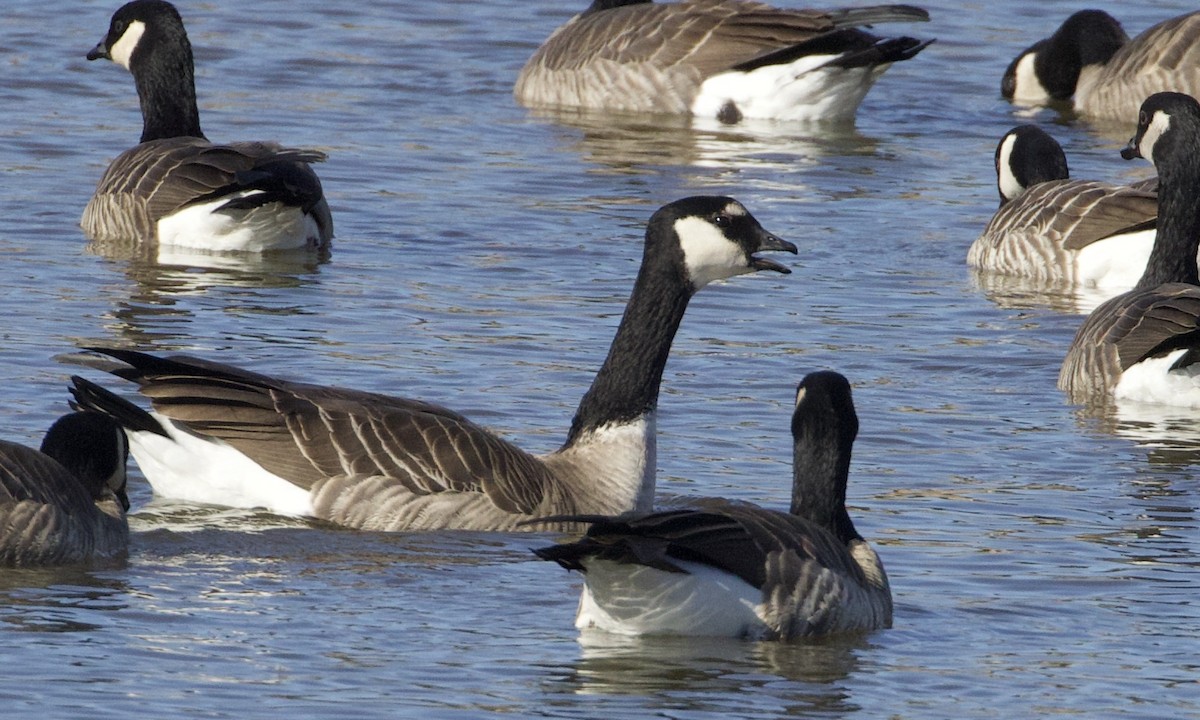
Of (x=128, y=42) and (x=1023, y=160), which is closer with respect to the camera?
(x=128, y=42)

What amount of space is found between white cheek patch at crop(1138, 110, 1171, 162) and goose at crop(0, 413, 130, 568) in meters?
7.09

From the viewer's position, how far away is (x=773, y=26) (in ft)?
65.3

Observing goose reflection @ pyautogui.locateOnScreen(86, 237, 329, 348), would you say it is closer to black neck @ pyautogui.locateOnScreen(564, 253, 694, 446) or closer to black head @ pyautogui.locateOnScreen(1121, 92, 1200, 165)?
black neck @ pyautogui.locateOnScreen(564, 253, 694, 446)

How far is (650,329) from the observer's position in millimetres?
8914

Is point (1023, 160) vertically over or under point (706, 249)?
under

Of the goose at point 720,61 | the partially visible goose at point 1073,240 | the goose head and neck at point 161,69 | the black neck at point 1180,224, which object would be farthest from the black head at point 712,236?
the goose at point 720,61

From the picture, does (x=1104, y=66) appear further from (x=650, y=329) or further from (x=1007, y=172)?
(x=650, y=329)

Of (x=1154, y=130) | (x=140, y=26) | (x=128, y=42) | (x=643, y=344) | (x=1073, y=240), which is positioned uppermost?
(x=140, y=26)

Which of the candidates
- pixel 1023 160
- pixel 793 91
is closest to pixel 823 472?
pixel 1023 160

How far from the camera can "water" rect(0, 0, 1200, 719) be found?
23.0ft

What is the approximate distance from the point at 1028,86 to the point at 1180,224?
27.2ft

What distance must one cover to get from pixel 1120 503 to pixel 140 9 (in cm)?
853

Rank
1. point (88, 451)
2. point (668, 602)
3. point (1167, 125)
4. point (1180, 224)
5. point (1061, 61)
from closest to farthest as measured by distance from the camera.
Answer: point (668, 602) → point (88, 451) → point (1180, 224) → point (1167, 125) → point (1061, 61)

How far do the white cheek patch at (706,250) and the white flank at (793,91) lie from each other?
35.2 ft
